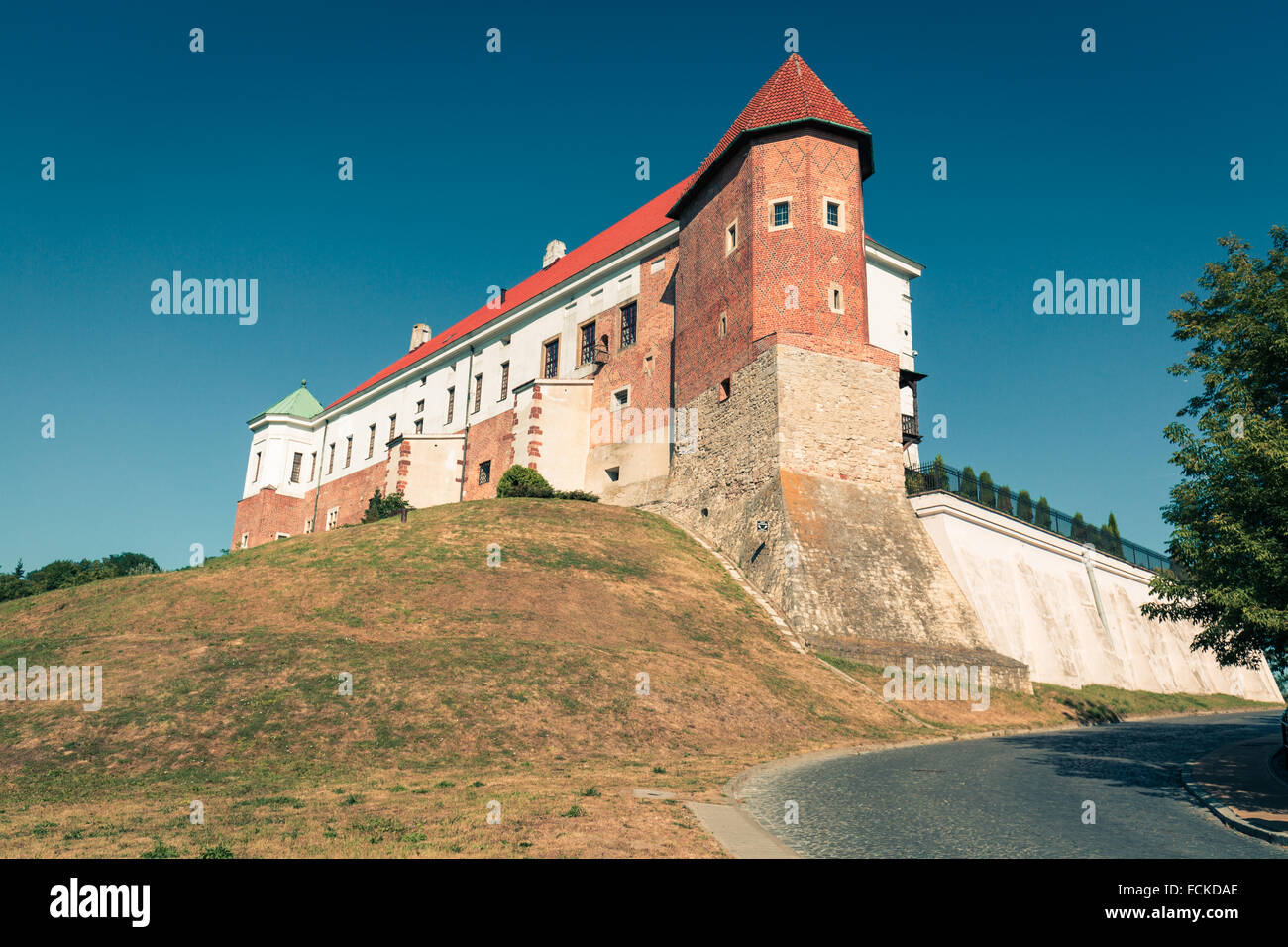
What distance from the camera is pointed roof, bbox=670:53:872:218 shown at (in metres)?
32.6

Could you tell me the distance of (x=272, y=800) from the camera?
35.0 ft

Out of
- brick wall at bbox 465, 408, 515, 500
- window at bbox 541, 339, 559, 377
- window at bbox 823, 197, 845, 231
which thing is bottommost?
brick wall at bbox 465, 408, 515, 500

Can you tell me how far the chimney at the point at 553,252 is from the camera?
193 feet

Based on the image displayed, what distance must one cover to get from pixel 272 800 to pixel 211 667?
7.07 meters

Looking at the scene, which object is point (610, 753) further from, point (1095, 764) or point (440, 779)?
point (1095, 764)

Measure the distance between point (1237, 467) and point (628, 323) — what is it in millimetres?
31363

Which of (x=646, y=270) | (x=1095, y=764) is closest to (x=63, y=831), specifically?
(x=1095, y=764)

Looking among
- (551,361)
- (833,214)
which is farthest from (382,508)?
(833,214)

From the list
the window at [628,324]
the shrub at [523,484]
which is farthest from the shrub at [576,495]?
the window at [628,324]

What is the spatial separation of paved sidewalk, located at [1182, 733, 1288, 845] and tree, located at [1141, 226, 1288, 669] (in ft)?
6.13

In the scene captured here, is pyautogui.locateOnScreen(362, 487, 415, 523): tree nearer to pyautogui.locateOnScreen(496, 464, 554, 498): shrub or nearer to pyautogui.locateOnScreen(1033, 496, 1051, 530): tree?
pyautogui.locateOnScreen(496, 464, 554, 498): shrub

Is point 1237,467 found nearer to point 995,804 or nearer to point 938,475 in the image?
point 995,804

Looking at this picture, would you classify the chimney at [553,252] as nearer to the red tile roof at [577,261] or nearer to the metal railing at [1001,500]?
the red tile roof at [577,261]

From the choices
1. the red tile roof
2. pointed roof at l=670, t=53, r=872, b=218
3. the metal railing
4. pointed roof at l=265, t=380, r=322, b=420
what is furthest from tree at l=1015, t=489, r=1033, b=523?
pointed roof at l=265, t=380, r=322, b=420
